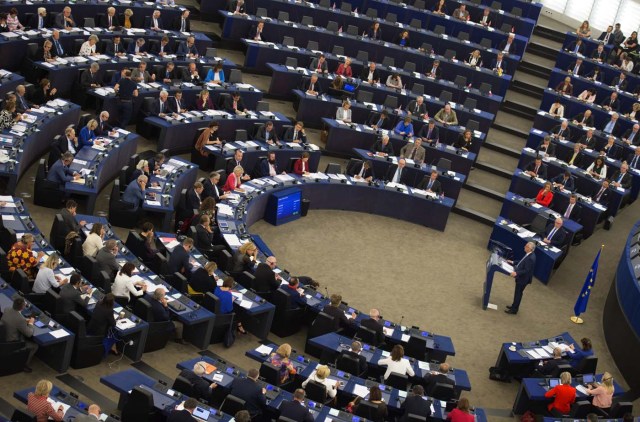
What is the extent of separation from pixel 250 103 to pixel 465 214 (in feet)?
23.6

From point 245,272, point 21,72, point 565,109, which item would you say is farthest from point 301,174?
point 565,109

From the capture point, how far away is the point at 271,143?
83.8 ft

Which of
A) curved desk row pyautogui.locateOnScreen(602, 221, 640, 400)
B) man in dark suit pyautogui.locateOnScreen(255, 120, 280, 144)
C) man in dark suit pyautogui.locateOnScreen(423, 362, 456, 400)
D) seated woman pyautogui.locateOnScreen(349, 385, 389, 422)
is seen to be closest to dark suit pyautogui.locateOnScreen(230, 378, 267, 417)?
seated woman pyautogui.locateOnScreen(349, 385, 389, 422)

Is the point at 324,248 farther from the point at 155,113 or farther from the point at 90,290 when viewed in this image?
the point at 90,290

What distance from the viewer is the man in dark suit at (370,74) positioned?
1180 inches

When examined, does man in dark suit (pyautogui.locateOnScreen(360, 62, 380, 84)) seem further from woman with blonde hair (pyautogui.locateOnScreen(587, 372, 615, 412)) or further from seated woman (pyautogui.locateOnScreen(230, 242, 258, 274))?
woman with blonde hair (pyautogui.locateOnScreen(587, 372, 615, 412))

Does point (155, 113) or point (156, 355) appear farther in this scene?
point (155, 113)

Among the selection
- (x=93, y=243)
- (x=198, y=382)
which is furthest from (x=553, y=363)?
(x=93, y=243)

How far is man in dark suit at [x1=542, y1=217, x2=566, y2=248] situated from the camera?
942 inches

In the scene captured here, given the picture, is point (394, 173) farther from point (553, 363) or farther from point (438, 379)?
point (438, 379)

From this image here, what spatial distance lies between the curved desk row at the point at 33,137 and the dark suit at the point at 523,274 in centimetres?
1142

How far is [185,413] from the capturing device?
1349cm

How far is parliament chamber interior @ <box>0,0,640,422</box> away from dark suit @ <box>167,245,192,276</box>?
34mm

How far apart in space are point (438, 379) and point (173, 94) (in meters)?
12.7
